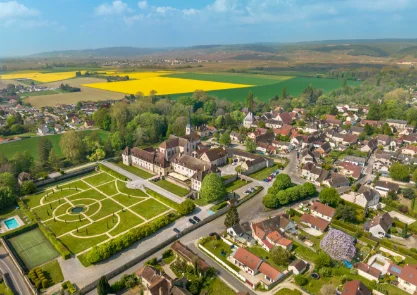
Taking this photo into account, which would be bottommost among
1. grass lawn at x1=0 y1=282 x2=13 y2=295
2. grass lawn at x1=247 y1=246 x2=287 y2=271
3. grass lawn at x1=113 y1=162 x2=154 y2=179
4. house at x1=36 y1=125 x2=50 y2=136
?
grass lawn at x1=247 y1=246 x2=287 y2=271

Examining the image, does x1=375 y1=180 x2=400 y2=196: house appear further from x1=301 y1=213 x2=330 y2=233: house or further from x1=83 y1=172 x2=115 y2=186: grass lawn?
x1=83 y1=172 x2=115 y2=186: grass lawn

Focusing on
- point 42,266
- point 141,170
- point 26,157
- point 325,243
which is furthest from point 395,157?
point 26,157

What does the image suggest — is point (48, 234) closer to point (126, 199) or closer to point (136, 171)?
point (126, 199)

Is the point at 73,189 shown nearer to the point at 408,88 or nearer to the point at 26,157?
the point at 26,157

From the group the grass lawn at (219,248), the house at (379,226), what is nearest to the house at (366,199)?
the house at (379,226)

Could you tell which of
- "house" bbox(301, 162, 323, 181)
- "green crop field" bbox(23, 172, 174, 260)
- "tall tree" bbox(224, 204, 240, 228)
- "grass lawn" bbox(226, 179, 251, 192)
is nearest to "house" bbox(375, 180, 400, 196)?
"house" bbox(301, 162, 323, 181)

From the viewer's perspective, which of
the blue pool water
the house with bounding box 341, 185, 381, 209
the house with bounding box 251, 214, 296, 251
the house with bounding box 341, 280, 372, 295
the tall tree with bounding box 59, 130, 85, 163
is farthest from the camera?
the tall tree with bounding box 59, 130, 85, 163

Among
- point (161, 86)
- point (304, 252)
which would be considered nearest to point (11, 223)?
point (304, 252)
